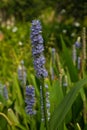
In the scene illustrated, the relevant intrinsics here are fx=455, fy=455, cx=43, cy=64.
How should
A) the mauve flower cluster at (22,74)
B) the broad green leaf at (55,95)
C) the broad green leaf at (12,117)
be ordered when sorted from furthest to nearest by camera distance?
the mauve flower cluster at (22,74), the broad green leaf at (12,117), the broad green leaf at (55,95)

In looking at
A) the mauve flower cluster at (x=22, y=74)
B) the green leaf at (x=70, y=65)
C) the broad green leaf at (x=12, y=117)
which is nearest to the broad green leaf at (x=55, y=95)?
the broad green leaf at (x=12, y=117)

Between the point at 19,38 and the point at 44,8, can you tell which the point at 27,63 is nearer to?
the point at 19,38

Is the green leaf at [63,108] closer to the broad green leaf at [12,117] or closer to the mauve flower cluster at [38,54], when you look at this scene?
the mauve flower cluster at [38,54]

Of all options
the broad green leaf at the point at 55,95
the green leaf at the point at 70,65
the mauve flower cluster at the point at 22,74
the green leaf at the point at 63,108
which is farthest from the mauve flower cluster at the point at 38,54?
the mauve flower cluster at the point at 22,74

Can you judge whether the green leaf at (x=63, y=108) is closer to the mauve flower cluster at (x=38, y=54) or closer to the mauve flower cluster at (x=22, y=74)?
the mauve flower cluster at (x=38, y=54)

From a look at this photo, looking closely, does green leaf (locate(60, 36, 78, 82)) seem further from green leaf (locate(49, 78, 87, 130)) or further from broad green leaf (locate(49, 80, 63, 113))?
green leaf (locate(49, 78, 87, 130))

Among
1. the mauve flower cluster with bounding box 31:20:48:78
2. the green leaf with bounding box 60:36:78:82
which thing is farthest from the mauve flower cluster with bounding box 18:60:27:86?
the mauve flower cluster with bounding box 31:20:48:78

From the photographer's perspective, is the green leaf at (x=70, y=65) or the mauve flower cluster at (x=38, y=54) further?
the green leaf at (x=70, y=65)

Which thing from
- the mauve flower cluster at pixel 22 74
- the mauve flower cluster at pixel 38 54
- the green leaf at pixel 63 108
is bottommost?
the green leaf at pixel 63 108

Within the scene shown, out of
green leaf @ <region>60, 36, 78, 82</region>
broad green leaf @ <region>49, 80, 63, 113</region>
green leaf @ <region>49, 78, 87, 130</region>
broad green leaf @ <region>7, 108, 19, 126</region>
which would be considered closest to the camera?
green leaf @ <region>49, 78, 87, 130</region>

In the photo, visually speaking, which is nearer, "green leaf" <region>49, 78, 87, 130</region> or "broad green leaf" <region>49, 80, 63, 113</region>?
"green leaf" <region>49, 78, 87, 130</region>

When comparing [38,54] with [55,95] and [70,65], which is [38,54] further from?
[70,65]

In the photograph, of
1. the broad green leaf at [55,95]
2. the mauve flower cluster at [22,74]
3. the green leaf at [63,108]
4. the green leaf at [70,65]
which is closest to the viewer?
the green leaf at [63,108]

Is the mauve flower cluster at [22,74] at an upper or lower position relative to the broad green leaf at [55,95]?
upper
